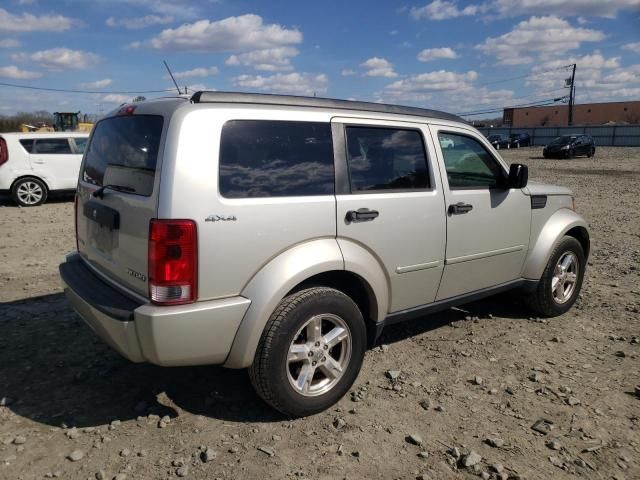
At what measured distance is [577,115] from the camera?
84.2 metres

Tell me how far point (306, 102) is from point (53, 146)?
35.8 feet

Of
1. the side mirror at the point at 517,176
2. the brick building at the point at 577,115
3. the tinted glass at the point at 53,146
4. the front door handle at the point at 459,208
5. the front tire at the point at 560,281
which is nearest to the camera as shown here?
the front door handle at the point at 459,208

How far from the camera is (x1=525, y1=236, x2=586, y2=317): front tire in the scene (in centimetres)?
472

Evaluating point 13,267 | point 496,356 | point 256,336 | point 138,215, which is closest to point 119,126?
point 138,215

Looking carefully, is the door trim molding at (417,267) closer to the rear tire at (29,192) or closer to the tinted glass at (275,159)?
the tinted glass at (275,159)

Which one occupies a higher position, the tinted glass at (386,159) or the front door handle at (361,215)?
the tinted glass at (386,159)

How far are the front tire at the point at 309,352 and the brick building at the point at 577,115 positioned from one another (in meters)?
86.2

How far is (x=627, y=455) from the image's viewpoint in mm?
2838

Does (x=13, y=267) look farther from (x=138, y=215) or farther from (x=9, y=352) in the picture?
(x=138, y=215)

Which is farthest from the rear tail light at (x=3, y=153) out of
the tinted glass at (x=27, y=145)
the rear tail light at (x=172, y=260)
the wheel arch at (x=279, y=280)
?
the wheel arch at (x=279, y=280)

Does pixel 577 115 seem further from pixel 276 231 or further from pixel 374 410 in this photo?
pixel 276 231

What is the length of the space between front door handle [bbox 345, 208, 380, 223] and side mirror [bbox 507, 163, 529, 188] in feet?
4.91

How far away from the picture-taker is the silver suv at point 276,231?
2.65 metres

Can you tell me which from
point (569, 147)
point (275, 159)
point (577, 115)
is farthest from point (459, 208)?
point (577, 115)
